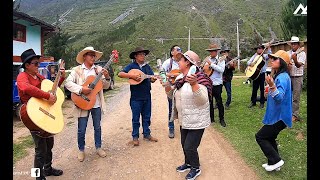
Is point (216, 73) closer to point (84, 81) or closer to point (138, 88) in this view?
point (138, 88)

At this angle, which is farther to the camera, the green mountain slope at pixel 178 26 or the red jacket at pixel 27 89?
the green mountain slope at pixel 178 26

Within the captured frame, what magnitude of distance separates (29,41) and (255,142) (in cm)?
1626

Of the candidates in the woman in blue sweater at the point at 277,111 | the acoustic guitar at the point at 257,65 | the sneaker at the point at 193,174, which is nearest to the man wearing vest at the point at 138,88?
the sneaker at the point at 193,174

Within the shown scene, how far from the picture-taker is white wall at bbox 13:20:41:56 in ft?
53.9

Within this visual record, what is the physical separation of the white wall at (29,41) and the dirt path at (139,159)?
36.4ft

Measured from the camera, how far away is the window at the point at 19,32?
1642 cm

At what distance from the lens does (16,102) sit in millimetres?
9391

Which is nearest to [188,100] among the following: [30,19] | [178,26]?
[30,19]

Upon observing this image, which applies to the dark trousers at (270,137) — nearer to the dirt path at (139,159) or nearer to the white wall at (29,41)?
the dirt path at (139,159)

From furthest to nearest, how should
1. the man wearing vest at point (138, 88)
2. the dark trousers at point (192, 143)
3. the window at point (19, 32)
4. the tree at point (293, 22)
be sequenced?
1. the tree at point (293, 22)
2. the window at point (19, 32)
3. the man wearing vest at point (138, 88)
4. the dark trousers at point (192, 143)

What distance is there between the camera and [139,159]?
5.33m
